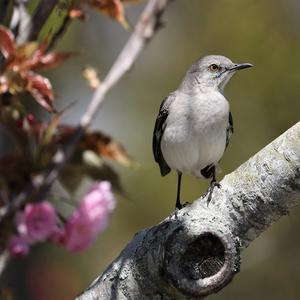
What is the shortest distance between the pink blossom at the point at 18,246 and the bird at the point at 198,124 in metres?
1.15

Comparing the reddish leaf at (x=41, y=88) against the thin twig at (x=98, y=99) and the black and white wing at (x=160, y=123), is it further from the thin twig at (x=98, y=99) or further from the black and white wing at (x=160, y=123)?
the black and white wing at (x=160, y=123)

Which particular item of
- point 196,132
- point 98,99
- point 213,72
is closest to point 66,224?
point 98,99

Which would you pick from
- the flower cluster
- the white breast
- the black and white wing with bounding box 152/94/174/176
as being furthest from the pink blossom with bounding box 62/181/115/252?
the black and white wing with bounding box 152/94/174/176

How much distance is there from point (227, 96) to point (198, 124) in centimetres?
259

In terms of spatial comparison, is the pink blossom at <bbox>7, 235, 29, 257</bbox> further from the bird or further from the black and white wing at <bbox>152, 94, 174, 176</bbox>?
the black and white wing at <bbox>152, 94, 174, 176</bbox>

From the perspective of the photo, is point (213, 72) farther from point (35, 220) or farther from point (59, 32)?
point (35, 220)

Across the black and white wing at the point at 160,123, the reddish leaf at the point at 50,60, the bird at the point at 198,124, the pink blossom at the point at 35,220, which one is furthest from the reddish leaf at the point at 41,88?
the black and white wing at the point at 160,123

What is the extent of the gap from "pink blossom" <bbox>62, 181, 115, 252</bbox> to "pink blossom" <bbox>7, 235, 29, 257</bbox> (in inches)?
7.9

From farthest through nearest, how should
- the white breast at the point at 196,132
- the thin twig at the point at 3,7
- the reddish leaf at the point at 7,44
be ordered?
the white breast at the point at 196,132 → the thin twig at the point at 3,7 → the reddish leaf at the point at 7,44

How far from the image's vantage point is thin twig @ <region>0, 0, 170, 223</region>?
3.26 m

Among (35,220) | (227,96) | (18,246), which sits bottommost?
(227,96)

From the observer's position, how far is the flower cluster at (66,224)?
319cm

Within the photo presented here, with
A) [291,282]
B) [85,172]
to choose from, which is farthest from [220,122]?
[291,282]

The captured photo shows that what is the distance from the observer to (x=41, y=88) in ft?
10.5
